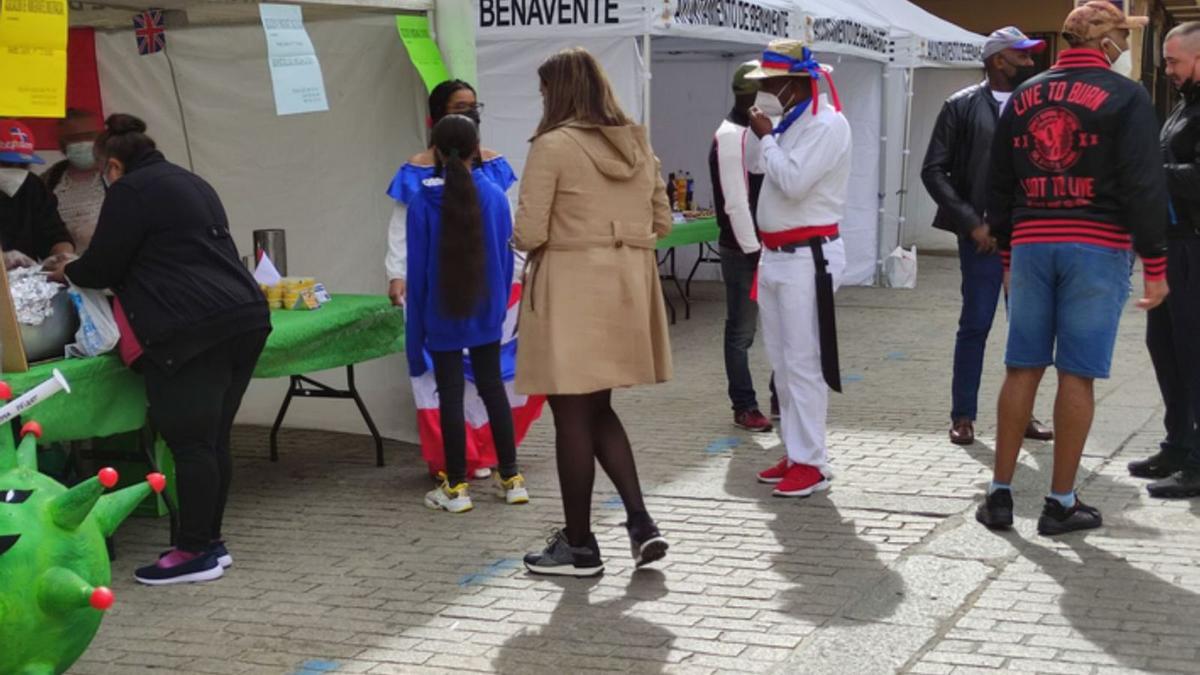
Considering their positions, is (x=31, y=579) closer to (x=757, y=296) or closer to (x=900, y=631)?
(x=900, y=631)

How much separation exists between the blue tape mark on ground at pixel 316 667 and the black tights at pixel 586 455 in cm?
106

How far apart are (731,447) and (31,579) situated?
420 cm

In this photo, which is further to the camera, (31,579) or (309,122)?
(309,122)

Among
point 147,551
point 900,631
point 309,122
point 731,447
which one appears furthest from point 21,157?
point 900,631

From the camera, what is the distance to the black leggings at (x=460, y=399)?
6129 millimetres

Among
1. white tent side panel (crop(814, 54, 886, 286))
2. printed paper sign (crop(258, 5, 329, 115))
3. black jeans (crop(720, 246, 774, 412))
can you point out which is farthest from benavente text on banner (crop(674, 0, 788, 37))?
printed paper sign (crop(258, 5, 329, 115))

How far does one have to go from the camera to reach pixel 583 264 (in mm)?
4961

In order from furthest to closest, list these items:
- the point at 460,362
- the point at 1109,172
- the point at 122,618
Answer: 1. the point at 460,362
2. the point at 1109,172
3. the point at 122,618

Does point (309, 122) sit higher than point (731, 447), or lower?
higher

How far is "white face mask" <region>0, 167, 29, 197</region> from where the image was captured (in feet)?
21.2

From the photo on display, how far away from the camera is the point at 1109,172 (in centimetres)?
523

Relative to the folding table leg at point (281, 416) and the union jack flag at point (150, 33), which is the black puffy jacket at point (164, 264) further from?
the union jack flag at point (150, 33)

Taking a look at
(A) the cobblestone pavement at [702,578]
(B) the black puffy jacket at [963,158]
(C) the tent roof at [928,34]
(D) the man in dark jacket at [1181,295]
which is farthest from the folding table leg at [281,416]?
(C) the tent roof at [928,34]

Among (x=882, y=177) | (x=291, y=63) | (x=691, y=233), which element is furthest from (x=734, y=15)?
(x=291, y=63)
